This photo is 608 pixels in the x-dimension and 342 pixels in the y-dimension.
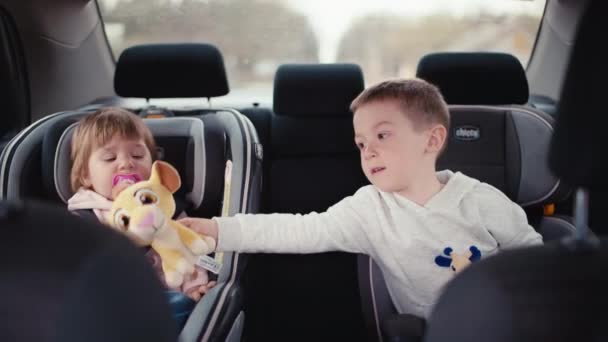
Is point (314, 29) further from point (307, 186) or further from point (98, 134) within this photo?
point (98, 134)

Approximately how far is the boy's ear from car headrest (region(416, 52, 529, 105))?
96cm

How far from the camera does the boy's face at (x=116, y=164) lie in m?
2.25

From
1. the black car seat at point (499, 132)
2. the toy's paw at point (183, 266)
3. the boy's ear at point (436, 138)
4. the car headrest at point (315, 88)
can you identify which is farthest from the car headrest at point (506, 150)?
the toy's paw at point (183, 266)

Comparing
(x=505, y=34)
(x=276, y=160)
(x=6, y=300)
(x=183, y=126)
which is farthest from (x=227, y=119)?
(x=505, y=34)

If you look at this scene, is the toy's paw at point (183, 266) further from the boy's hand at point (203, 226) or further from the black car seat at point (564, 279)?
the black car seat at point (564, 279)

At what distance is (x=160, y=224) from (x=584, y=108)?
103 centimetres

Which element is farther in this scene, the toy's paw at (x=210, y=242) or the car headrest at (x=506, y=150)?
the car headrest at (x=506, y=150)

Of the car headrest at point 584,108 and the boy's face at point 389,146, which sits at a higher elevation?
the car headrest at point 584,108

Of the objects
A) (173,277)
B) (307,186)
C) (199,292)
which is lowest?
(307,186)

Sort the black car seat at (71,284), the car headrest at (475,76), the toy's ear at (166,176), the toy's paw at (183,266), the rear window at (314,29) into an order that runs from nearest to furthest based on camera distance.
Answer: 1. the black car seat at (71,284)
2. the toy's paw at (183,266)
3. the toy's ear at (166,176)
4. the car headrest at (475,76)
5. the rear window at (314,29)

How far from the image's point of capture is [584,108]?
0.99 meters

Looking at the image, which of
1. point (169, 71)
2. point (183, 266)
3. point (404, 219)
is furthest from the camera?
point (169, 71)

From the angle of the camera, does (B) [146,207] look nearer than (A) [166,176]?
Yes

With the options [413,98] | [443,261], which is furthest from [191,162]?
[443,261]
